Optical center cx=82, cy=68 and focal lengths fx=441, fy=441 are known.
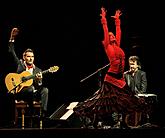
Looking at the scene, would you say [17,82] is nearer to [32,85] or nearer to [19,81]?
[19,81]

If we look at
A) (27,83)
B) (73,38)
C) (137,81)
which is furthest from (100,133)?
(73,38)

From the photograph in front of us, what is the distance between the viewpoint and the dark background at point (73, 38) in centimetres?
920

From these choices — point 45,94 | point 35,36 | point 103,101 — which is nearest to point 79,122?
point 45,94

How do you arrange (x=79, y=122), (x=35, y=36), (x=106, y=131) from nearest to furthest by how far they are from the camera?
(x=106, y=131)
(x=79, y=122)
(x=35, y=36)

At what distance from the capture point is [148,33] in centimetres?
938

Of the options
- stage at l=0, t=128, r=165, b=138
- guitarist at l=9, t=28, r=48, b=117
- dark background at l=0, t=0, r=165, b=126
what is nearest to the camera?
stage at l=0, t=128, r=165, b=138

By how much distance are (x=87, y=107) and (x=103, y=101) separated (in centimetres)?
27

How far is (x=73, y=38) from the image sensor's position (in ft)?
31.0

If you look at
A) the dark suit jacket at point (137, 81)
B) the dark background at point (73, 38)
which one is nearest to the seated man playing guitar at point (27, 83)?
the dark background at point (73, 38)

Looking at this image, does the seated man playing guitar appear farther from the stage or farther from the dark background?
the stage

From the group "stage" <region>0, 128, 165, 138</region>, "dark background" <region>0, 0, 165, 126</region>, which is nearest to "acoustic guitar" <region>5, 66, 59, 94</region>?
"dark background" <region>0, 0, 165, 126</region>

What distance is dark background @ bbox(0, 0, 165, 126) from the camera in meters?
9.20

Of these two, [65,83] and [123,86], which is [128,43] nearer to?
[65,83]

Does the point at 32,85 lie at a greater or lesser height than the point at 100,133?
greater
